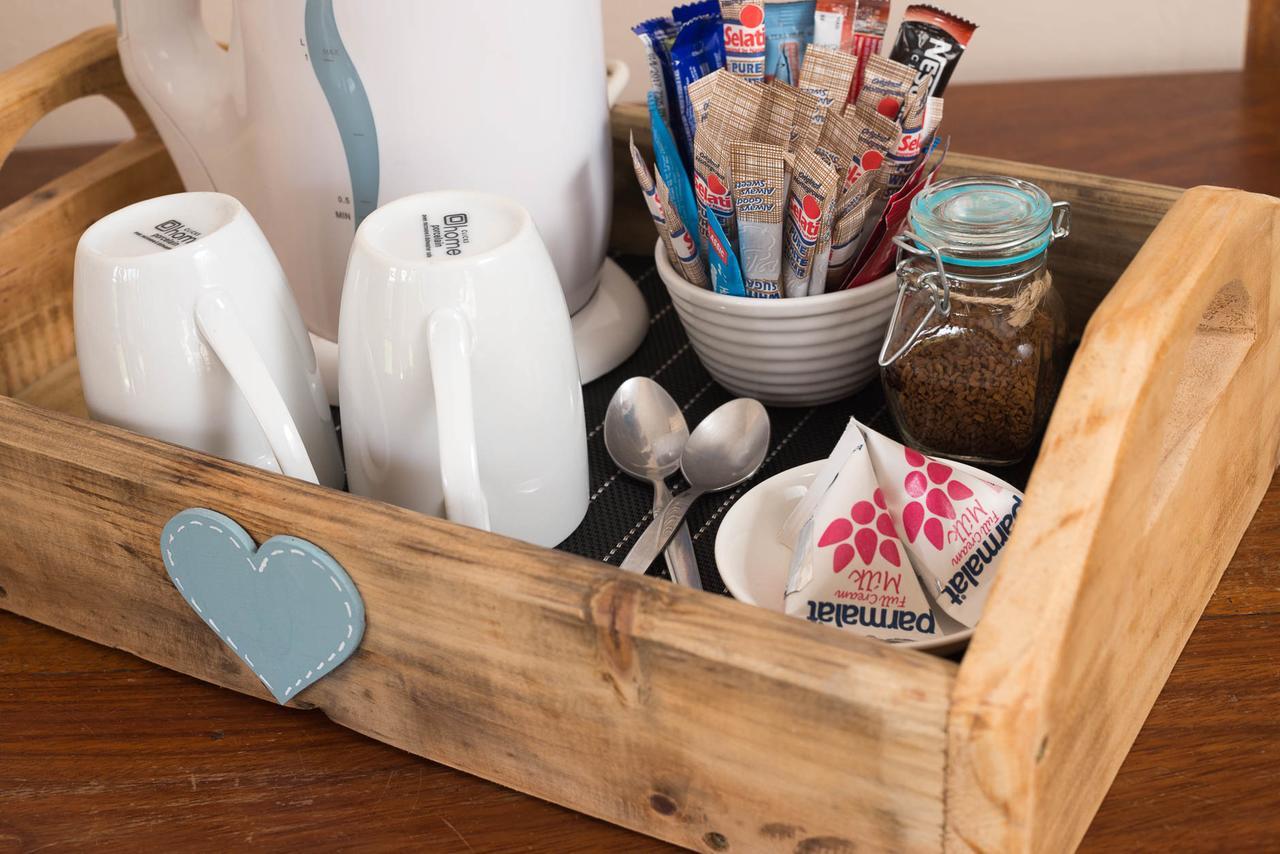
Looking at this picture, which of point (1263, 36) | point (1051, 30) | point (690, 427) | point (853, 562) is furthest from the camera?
point (1051, 30)

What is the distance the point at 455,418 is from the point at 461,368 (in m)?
0.02

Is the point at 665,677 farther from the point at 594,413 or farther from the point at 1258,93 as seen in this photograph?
the point at 1258,93

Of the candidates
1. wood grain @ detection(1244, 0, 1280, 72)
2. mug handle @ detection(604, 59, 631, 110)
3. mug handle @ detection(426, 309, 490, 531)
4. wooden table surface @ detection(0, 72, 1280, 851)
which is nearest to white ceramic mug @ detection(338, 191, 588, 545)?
mug handle @ detection(426, 309, 490, 531)

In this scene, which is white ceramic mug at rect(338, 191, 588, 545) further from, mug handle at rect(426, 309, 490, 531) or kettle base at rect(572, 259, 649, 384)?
kettle base at rect(572, 259, 649, 384)

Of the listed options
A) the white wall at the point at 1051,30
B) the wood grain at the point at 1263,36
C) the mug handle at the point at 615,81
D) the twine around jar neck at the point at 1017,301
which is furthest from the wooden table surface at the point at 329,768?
the white wall at the point at 1051,30

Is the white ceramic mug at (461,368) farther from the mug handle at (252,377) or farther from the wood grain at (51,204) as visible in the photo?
the wood grain at (51,204)

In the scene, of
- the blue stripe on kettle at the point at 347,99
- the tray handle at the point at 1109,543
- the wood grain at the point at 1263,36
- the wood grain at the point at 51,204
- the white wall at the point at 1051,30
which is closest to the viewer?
the tray handle at the point at 1109,543

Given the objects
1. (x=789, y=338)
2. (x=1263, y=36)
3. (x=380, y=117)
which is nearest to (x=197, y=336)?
(x=380, y=117)

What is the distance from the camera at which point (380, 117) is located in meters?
0.59

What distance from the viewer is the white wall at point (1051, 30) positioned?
1175 millimetres

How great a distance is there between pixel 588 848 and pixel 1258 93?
824 millimetres

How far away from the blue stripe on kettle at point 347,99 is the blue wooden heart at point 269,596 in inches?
7.9

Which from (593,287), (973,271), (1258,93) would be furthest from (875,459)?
(1258,93)

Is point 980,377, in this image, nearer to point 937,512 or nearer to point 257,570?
point 937,512
